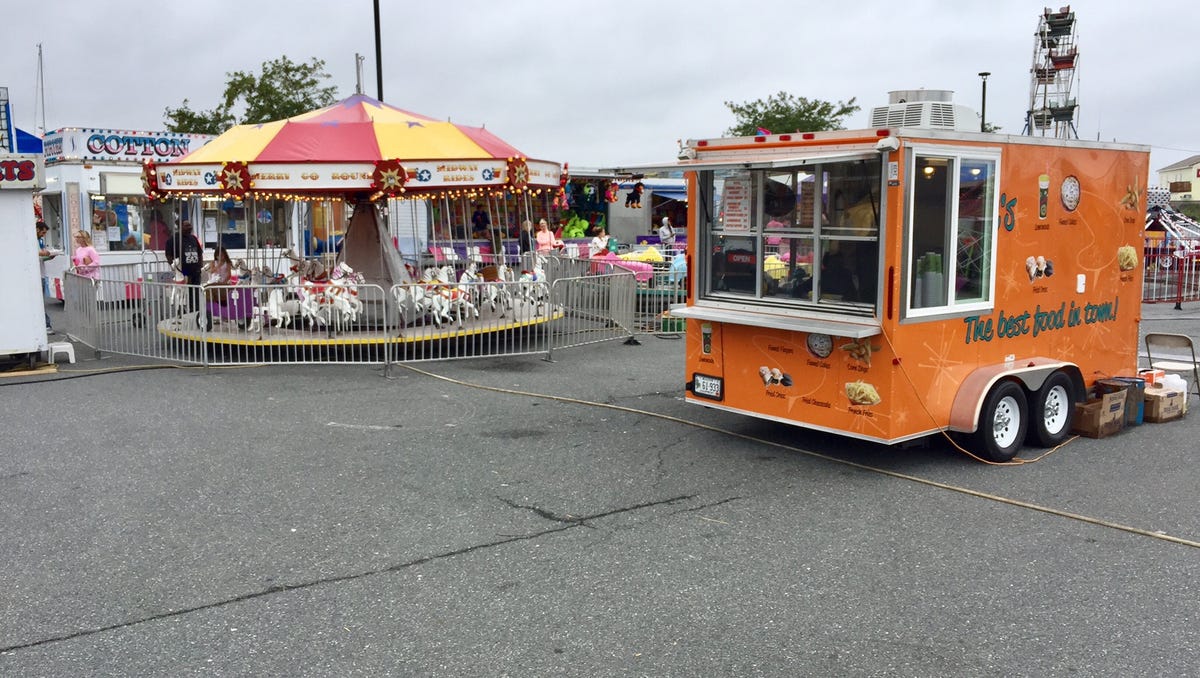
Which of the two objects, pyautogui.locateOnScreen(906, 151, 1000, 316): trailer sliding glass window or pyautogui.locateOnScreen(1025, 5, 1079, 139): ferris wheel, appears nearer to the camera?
pyautogui.locateOnScreen(906, 151, 1000, 316): trailer sliding glass window

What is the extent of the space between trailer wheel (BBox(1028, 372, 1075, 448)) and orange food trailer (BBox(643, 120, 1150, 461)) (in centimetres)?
2

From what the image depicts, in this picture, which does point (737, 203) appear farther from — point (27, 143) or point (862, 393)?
point (27, 143)

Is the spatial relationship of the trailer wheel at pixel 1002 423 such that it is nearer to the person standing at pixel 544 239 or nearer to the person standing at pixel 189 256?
the person standing at pixel 189 256

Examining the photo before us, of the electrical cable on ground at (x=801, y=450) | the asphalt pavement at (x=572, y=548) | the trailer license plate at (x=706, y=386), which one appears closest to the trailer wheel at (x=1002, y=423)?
the electrical cable on ground at (x=801, y=450)

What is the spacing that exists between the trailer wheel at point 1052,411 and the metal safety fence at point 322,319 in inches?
256

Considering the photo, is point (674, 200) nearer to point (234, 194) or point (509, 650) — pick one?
point (234, 194)

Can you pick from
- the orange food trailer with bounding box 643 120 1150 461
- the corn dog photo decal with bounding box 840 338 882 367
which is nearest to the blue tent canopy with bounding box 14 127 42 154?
the orange food trailer with bounding box 643 120 1150 461

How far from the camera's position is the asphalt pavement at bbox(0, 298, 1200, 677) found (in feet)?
14.4

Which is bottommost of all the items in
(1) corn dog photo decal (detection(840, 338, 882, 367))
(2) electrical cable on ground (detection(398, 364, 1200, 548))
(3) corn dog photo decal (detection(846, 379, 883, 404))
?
(2) electrical cable on ground (detection(398, 364, 1200, 548))

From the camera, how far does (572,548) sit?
5.72 meters

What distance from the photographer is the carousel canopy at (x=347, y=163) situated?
42.4 ft

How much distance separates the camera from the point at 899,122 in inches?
299

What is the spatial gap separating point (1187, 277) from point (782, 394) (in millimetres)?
18587

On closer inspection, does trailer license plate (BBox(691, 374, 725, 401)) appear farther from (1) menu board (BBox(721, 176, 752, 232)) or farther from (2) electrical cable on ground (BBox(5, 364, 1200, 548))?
(1) menu board (BBox(721, 176, 752, 232))
